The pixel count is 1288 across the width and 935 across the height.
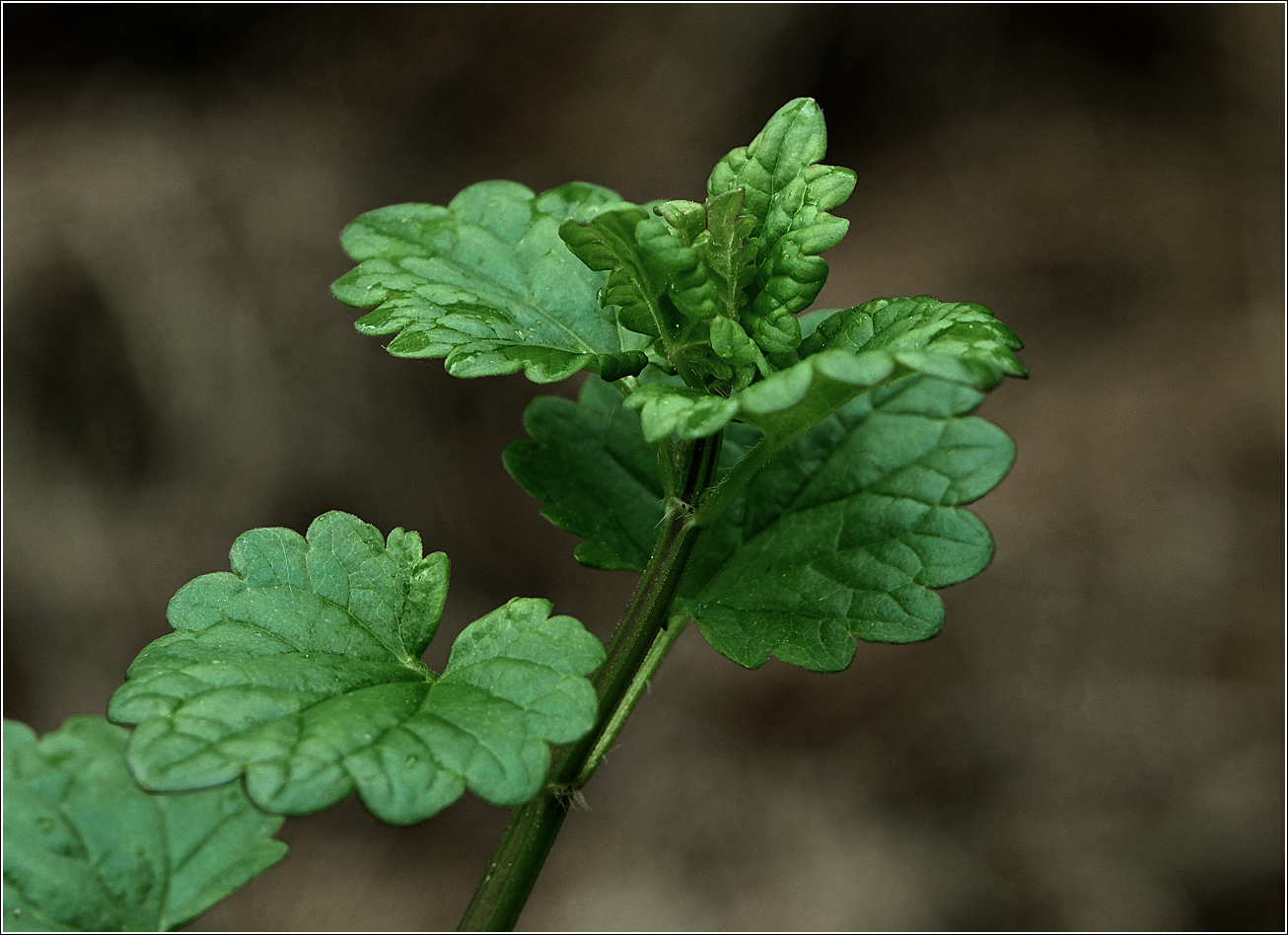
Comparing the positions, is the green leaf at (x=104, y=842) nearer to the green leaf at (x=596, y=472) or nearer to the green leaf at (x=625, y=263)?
the green leaf at (x=596, y=472)

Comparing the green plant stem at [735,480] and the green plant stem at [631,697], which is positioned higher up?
the green plant stem at [735,480]

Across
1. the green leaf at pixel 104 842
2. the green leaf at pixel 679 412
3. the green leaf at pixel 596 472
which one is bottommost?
the green leaf at pixel 104 842

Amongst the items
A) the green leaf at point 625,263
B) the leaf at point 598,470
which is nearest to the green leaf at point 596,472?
the leaf at point 598,470

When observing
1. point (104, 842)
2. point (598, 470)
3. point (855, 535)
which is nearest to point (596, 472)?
point (598, 470)

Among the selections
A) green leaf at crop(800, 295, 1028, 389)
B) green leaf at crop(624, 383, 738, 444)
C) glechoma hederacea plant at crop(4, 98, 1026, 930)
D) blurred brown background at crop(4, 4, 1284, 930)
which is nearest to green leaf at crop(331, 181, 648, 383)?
glechoma hederacea plant at crop(4, 98, 1026, 930)

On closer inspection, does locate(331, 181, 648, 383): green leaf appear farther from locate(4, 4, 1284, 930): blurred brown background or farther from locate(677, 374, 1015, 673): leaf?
locate(4, 4, 1284, 930): blurred brown background
